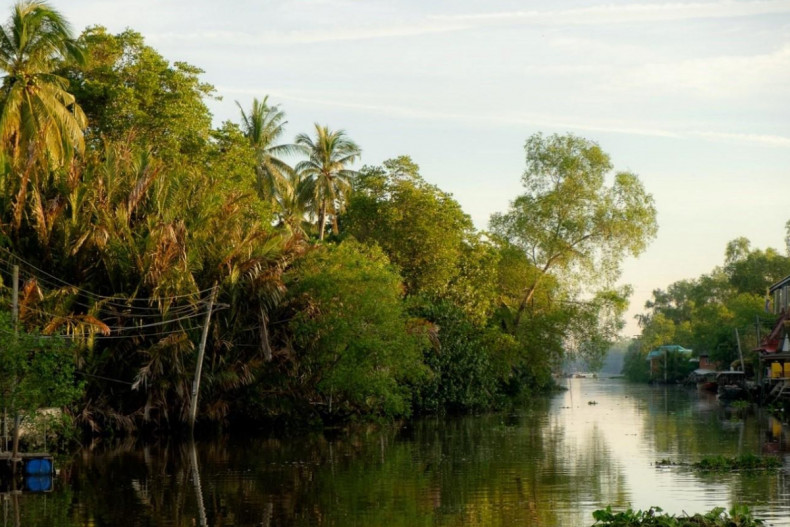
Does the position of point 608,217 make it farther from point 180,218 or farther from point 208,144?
point 180,218

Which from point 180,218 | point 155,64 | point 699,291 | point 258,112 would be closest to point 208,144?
point 155,64

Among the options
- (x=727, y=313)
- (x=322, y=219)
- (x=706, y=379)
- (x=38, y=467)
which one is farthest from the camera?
(x=706, y=379)

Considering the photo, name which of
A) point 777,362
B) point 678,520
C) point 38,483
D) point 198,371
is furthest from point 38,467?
point 777,362

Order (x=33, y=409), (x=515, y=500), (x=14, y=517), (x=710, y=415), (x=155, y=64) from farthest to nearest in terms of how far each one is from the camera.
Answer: (x=710, y=415), (x=155, y=64), (x=33, y=409), (x=515, y=500), (x=14, y=517)

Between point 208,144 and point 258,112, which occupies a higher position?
point 258,112

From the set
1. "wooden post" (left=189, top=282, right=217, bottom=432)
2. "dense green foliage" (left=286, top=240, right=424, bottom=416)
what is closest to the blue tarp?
"dense green foliage" (left=286, top=240, right=424, bottom=416)

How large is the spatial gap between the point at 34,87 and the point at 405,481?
74.4 ft

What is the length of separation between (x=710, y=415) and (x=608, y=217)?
14.3 meters

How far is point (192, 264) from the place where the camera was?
4091cm

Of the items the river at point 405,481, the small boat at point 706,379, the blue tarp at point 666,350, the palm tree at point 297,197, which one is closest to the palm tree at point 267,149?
the palm tree at point 297,197

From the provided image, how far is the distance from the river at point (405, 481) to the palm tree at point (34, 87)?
12396 millimetres

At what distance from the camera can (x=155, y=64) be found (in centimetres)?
4841

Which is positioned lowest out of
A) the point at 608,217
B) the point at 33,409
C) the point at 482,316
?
the point at 33,409

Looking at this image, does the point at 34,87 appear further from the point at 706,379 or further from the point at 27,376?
the point at 706,379
